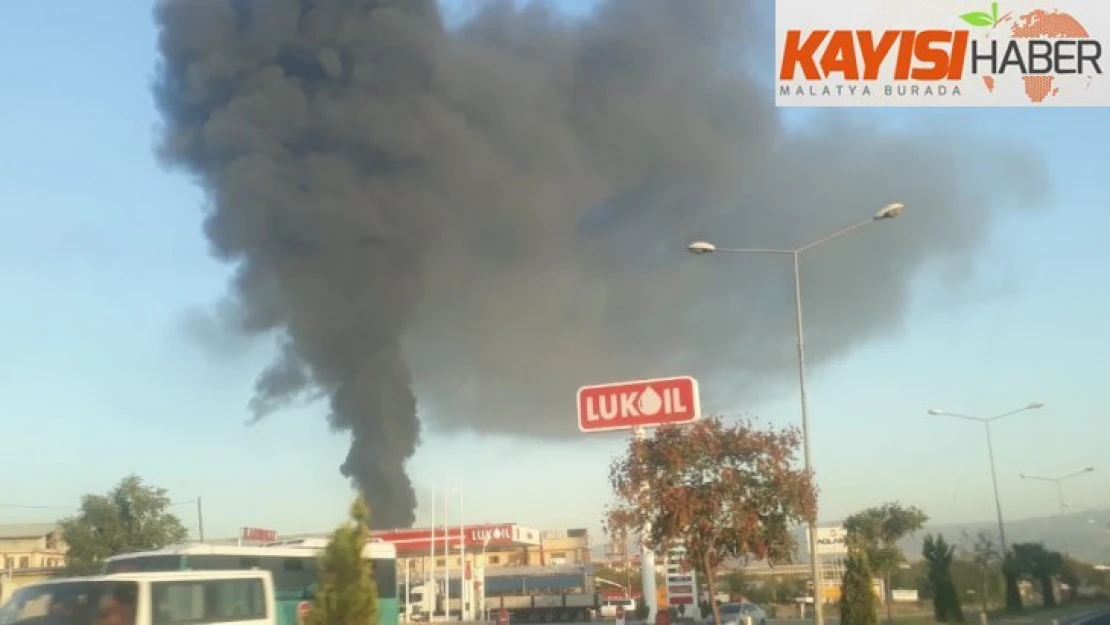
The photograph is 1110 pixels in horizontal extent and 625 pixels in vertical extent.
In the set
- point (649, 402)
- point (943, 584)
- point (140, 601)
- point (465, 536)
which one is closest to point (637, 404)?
point (649, 402)

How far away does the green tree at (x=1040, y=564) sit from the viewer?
53969mm

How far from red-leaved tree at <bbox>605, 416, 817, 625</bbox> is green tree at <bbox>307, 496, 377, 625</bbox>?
9962mm

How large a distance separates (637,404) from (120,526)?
3252 centimetres

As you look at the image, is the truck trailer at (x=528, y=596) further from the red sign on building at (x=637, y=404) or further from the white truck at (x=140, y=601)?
the white truck at (x=140, y=601)

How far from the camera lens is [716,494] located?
1925 centimetres

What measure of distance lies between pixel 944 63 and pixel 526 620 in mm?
42471

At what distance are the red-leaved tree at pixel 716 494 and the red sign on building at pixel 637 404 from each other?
7.82m

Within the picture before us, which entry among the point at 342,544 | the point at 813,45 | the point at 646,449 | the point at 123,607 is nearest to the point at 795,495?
the point at 646,449

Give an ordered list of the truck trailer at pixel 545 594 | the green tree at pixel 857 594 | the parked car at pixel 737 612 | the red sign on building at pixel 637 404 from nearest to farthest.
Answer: the green tree at pixel 857 594
the red sign on building at pixel 637 404
the parked car at pixel 737 612
the truck trailer at pixel 545 594

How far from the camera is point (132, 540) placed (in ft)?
161

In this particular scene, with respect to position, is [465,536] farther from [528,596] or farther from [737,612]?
[737,612]

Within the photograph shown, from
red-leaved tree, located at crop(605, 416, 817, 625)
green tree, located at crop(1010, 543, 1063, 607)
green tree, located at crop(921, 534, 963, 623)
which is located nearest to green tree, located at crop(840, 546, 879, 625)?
red-leaved tree, located at crop(605, 416, 817, 625)

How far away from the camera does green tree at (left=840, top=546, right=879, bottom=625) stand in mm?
23938

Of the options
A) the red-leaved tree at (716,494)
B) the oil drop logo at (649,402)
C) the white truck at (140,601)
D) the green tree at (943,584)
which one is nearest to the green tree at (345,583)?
the white truck at (140,601)
